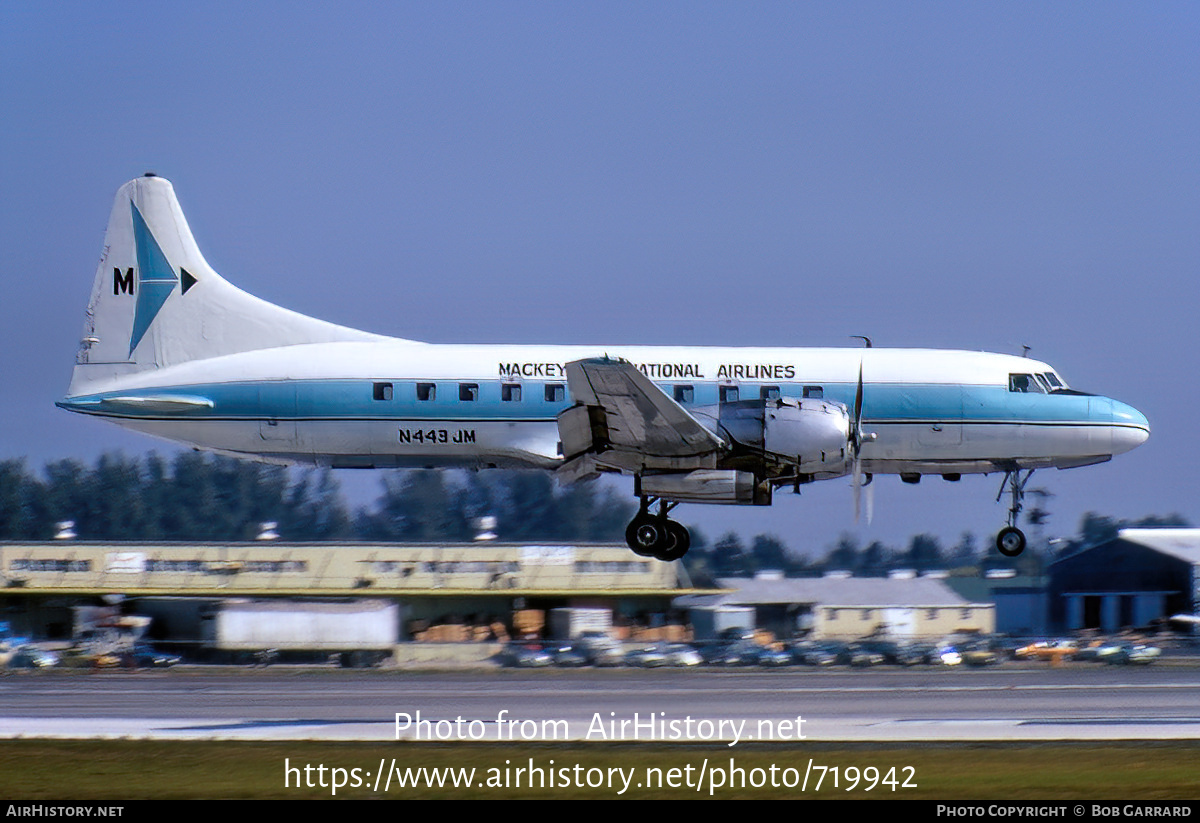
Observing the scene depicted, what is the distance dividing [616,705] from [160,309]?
44.8 ft

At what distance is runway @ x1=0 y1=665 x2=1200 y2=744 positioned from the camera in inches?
1187

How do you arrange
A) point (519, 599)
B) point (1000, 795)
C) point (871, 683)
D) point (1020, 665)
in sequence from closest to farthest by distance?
1. point (1000, 795)
2. point (871, 683)
3. point (1020, 665)
4. point (519, 599)

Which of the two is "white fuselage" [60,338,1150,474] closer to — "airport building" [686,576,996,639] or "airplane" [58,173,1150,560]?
"airplane" [58,173,1150,560]

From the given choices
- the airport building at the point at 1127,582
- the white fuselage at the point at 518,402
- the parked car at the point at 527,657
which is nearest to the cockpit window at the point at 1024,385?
the white fuselage at the point at 518,402

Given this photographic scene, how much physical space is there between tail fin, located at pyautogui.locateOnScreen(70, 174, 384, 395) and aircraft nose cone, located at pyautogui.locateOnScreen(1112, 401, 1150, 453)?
15.8 m

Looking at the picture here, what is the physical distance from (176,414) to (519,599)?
24880mm

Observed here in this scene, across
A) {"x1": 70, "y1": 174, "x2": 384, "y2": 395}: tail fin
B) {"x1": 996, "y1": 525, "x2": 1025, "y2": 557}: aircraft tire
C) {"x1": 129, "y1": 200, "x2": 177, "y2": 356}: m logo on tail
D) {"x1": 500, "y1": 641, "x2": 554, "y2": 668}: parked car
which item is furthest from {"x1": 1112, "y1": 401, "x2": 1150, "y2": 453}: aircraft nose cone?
{"x1": 129, "y1": 200, "x2": 177, "y2": 356}: m logo on tail

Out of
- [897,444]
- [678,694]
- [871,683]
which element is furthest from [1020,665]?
[897,444]

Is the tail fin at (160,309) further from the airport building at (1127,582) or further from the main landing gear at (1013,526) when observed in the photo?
the airport building at (1127,582)

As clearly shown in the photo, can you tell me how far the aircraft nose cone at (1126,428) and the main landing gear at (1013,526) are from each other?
1.91 metres

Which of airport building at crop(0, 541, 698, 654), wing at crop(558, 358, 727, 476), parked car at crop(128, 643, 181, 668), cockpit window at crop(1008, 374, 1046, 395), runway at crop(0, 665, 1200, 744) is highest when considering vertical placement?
cockpit window at crop(1008, 374, 1046, 395)

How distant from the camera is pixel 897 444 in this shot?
30312 mm

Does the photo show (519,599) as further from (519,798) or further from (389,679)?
(519,798)

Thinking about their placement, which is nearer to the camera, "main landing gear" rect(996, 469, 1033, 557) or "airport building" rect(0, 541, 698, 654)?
"main landing gear" rect(996, 469, 1033, 557)
